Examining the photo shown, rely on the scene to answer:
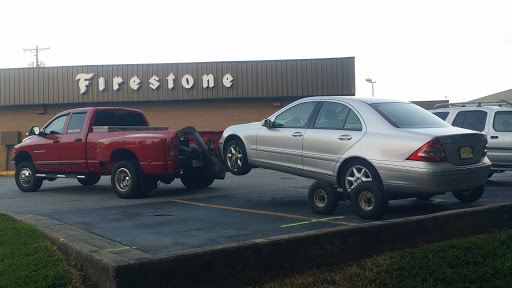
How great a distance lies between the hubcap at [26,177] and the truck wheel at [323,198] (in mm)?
7942

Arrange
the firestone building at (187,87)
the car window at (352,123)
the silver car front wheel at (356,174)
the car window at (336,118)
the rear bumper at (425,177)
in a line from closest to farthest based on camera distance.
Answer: the rear bumper at (425,177) < the silver car front wheel at (356,174) < the car window at (352,123) < the car window at (336,118) < the firestone building at (187,87)

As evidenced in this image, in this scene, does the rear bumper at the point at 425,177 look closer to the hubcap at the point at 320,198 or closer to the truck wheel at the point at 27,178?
the hubcap at the point at 320,198

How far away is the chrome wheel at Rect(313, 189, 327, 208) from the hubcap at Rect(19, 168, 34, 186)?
7989 millimetres

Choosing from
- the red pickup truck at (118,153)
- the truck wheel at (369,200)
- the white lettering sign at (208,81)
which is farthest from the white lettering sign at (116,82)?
the truck wheel at (369,200)

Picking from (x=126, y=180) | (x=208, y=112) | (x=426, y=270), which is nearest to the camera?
(x=426, y=270)

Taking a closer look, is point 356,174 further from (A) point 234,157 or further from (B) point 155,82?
(B) point 155,82

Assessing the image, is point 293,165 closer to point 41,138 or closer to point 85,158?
point 85,158

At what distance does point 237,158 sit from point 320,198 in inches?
84.1

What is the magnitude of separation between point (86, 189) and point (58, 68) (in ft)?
52.4

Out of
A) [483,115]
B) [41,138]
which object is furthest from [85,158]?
[483,115]

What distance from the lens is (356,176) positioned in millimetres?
7926

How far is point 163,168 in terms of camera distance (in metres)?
10.9

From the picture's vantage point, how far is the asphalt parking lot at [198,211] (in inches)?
266

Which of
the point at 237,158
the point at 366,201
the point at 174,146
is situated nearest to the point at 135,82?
the point at 174,146
